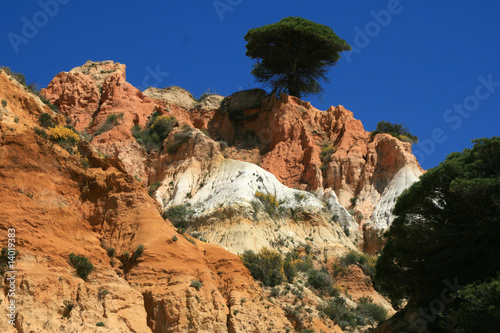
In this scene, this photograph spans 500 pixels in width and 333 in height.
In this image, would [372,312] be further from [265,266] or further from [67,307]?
[67,307]

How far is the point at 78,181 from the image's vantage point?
29.0 metres

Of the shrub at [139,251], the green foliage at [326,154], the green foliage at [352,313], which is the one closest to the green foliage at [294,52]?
the green foliage at [326,154]

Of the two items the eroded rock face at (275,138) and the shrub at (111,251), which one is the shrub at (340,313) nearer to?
the shrub at (111,251)

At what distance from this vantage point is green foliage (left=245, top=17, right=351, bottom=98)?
5247cm

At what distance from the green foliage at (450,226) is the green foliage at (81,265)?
39.4 feet

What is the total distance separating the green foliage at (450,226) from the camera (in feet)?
77.9

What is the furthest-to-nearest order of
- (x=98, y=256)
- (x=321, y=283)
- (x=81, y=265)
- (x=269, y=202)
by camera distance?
(x=269, y=202)
(x=321, y=283)
(x=98, y=256)
(x=81, y=265)

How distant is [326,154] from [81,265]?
2790 cm

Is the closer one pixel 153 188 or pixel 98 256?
pixel 98 256

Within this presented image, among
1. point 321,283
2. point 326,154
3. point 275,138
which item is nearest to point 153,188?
point 275,138

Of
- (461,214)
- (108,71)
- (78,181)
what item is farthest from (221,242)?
(108,71)

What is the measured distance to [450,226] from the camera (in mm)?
25016

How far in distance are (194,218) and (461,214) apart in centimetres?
1668

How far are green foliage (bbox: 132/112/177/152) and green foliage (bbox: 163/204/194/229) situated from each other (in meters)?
9.19
